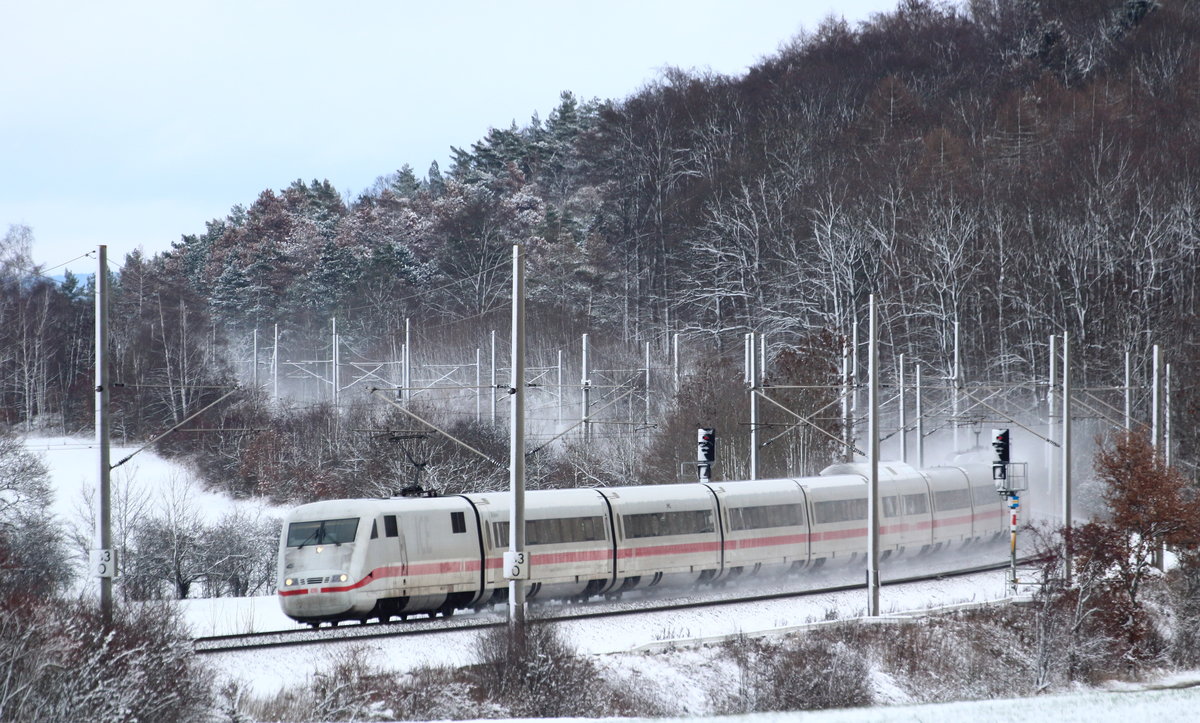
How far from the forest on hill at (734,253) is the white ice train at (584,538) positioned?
46.4 feet

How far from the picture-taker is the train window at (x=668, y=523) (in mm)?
30891

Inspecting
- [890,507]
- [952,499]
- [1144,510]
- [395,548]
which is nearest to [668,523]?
[395,548]

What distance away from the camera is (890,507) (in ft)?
128

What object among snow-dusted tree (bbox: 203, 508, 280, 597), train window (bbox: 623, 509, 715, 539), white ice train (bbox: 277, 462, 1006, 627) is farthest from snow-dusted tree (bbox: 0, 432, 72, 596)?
train window (bbox: 623, 509, 715, 539)

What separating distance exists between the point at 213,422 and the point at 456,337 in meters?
19.5

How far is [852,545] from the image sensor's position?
37375mm

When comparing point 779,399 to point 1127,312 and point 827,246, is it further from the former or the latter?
point 1127,312

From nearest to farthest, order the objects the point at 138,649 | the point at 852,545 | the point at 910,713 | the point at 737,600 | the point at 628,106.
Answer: the point at 138,649
the point at 910,713
the point at 737,600
the point at 852,545
the point at 628,106

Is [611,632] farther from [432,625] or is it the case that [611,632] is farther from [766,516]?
[766,516]

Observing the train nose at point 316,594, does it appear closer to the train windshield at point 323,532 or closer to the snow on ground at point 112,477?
the train windshield at point 323,532

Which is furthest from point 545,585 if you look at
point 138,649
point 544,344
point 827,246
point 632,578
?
point 544,344

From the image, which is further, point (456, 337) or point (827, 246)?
point (456, 337)

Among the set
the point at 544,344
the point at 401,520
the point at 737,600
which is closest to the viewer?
the point at 401,520

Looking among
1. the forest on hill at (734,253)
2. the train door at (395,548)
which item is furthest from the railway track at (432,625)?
the forest on hill at (734,253)
